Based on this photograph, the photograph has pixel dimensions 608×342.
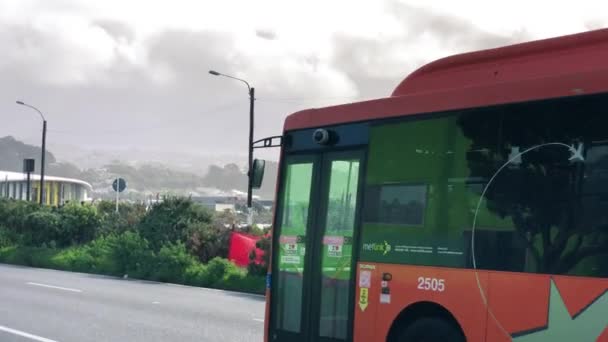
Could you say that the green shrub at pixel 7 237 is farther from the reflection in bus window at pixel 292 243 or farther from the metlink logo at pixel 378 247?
the metlink logo at pixel 378 247

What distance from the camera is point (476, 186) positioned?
7.46 metres

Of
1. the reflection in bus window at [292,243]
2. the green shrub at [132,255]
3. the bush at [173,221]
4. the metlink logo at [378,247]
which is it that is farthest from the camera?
the bush at [173,221]

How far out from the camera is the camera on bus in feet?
30.2

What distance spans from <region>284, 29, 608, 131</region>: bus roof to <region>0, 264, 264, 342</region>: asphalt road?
559 cm

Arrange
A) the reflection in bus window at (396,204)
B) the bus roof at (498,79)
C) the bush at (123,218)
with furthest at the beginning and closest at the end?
the bush at (123,218) < the reflection in bus window at (396,204) < the bus roof at (498,79)

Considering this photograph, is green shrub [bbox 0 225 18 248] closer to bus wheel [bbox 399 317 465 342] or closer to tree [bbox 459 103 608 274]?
bus wheel [bbox 399 317 465 342]

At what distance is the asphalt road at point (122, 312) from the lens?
13344 millimetres

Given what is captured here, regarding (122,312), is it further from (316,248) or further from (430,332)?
(430,332)

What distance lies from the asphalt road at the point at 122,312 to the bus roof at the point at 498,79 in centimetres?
559

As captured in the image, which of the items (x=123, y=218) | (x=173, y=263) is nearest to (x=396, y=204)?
(x=173, y=263)

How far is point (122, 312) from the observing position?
1642cm

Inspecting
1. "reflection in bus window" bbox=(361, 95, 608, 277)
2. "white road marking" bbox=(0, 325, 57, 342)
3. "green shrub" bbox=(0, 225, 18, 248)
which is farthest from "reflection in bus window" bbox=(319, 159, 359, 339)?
"green shrub" bbox=(0, 225, 18, 248)

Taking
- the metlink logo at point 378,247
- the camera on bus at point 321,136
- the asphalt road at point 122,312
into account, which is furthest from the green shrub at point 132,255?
the metlink logo at point 378,247

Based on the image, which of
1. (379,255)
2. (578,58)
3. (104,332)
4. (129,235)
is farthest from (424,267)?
(129,235)
